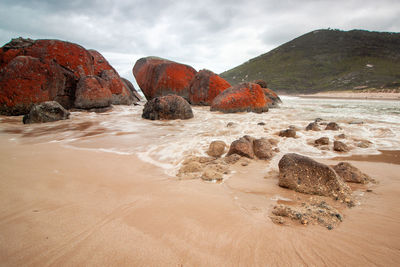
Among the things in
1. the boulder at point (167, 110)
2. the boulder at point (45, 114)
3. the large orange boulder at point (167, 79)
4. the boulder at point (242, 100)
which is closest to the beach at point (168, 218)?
the boulder at point (45, 114)

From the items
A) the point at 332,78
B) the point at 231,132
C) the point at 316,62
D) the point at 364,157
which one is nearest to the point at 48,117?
the point at 231,132

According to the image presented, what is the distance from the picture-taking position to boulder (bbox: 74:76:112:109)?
618cm

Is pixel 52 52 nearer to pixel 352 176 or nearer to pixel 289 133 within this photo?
pixel 289 133

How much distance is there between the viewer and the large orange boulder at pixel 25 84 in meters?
5.18

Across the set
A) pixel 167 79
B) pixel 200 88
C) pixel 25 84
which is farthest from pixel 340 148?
pixel 167 79

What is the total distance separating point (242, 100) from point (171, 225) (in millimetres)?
6300

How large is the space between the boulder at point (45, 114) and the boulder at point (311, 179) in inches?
206

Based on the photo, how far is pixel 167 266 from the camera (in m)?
0.76

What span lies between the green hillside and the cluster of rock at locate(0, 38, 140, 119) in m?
29.5

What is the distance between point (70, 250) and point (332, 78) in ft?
136

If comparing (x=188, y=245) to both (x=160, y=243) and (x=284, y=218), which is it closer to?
(x=160, y=243)

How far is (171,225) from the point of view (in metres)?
1.02

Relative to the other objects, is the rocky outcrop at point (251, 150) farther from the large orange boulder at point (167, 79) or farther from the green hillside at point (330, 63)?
the green hillside at point (330, 63)

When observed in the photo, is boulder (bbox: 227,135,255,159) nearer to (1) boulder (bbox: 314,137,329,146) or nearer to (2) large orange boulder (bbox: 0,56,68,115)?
(1) boulder (bbox: 314,137,329,146)
